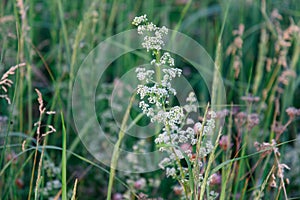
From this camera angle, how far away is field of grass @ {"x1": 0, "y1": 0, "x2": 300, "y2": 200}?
157 cm

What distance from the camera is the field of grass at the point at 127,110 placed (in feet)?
5.15

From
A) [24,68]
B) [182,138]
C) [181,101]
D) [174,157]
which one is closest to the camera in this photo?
[182,138]

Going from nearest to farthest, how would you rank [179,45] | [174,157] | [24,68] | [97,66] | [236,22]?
[174,157] → [24,68] → [97,66] → [179,45] → [236,22]

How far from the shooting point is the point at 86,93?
79.0 inches

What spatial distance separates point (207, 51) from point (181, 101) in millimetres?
517

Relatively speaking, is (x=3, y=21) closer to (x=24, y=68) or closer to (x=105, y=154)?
(x=24, y=68)

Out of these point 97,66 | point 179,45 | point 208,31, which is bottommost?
point 97,66

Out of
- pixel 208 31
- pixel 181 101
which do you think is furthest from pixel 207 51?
pixel 181 101

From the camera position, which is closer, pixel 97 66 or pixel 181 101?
pixel 181 101

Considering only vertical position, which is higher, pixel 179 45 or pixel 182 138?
pixel 179 45

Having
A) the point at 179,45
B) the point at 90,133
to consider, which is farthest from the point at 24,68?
the point at 179,45

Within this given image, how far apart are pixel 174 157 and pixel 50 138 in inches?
32.3

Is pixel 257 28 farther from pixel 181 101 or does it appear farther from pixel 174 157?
pixel 174 157

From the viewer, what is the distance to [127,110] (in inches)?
56.9
